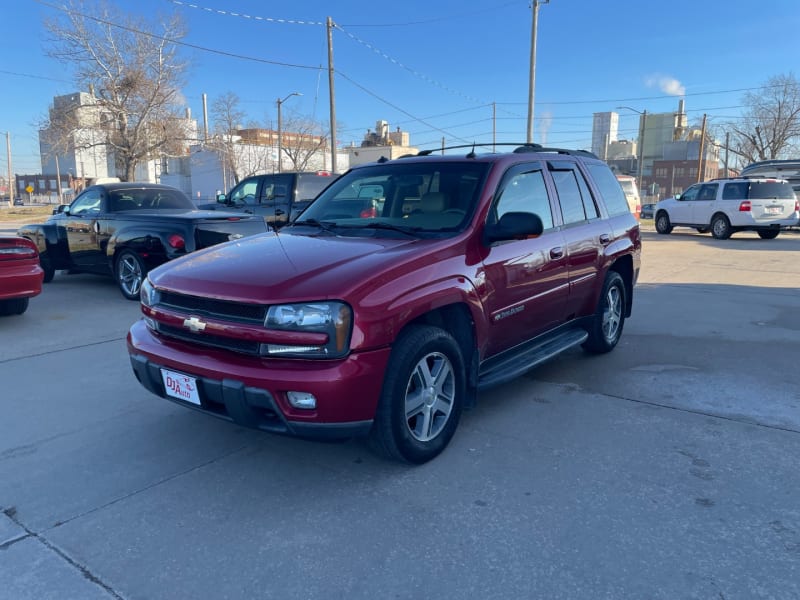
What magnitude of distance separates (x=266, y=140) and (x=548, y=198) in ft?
216

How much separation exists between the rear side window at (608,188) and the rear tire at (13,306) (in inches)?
258

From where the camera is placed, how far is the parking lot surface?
8.22 feet

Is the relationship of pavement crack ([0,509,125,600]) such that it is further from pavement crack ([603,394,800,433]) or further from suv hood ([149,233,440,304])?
pavement crack ([603,394,800,433])

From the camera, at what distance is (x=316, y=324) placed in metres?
2.94

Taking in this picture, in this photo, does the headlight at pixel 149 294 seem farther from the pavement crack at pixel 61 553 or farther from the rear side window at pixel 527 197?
the rear side window at pixel 527 197

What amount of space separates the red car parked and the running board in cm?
A: 536

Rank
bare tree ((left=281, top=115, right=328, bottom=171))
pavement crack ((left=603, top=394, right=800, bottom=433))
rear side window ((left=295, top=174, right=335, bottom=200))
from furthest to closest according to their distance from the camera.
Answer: bare tree ((left=281, top=115, right=328, bottom=171)) < rear side window ((left=295, top=174, right=335, bottom=200)) < pavement crack ((left=603, top=394, right=800, bottom=433))

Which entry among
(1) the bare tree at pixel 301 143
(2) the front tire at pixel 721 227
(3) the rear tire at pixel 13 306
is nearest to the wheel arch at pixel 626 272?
(3) the rear tire at pixel 13 306

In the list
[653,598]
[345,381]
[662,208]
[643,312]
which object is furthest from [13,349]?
[662,208]

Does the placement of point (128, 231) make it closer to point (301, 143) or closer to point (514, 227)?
point (514, 227)

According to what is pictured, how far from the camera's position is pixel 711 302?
28.1ft

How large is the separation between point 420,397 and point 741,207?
62.8 feet

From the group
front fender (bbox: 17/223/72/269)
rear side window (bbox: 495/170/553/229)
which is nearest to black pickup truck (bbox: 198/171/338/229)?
front fender (bbox: 17/223/72/269)

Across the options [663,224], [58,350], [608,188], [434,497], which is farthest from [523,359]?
[663,224]
